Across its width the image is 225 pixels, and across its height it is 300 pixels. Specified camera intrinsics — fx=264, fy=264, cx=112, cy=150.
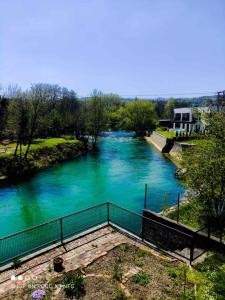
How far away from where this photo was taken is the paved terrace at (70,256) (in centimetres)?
791

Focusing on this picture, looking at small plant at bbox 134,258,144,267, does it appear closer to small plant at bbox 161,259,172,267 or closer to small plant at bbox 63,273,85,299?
small plant at bbox 161,259,172,267

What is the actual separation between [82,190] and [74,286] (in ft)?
46.5

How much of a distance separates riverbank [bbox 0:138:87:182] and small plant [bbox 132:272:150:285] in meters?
19.3

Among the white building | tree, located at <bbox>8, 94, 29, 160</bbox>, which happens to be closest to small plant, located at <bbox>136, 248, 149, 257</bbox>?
tree, located at <bbox>8, 94, 29, 160</bbox>

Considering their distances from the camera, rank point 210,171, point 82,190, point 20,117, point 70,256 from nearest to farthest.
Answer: point 70,256 < point 210,171 < point 82,190 < point 20,117

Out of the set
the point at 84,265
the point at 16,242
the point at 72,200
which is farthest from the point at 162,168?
the point at 84,265

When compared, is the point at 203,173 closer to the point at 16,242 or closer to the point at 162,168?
the point at 16,242

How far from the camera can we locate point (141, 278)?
7.73 metres

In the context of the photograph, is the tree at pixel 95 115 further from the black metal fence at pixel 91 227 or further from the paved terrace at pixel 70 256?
the paved terrace at pixel 70 256

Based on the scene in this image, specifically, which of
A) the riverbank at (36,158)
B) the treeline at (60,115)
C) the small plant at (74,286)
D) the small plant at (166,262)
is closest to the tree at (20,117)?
the treeline at (60,115)

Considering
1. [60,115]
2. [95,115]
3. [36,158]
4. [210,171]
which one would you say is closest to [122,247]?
[210,171]

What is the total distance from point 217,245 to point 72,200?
37.2 ft

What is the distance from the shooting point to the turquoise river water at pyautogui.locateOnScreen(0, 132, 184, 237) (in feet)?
55.1

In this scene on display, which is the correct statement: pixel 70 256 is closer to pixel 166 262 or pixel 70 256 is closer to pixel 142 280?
pixel 142 280
